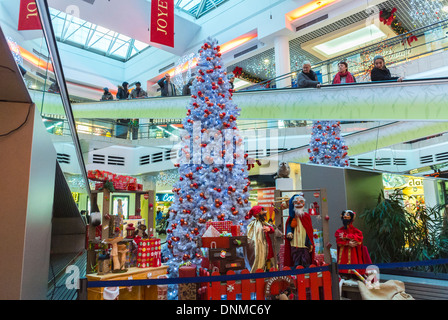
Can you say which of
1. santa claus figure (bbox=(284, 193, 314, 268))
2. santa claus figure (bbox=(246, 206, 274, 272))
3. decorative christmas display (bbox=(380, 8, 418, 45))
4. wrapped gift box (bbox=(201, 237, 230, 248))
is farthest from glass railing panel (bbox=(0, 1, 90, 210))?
decorative christmas display (bbox=(380, 8, 418, 45))

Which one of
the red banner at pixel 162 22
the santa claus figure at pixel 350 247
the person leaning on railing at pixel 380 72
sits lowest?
the santa claus figure at pixel 350 247

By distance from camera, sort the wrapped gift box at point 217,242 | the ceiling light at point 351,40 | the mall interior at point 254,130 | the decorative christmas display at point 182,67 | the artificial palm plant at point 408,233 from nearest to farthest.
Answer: the mall interior at point 254,130 < the wrapped gift box at point 217,242 < the artificial palm plant at point 408,233 < the ceiling light at point 351,40 < the decorative christmas display at point 182,67

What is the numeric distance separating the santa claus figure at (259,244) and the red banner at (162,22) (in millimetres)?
7673

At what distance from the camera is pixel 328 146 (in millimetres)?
8875

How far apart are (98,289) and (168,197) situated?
16.0 meters

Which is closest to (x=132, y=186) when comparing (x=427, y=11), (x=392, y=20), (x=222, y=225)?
(x=222, y=225)

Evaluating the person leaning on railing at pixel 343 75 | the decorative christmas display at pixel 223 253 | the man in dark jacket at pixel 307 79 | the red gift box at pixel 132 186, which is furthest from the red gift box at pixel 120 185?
the person leaning on railing at pixel 343 75

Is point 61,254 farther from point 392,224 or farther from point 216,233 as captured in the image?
point 392,224

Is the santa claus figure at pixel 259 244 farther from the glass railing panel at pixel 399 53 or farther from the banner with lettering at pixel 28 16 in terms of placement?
the glass railing panel at pixel 399 53

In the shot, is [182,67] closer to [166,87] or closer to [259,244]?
[166,87]

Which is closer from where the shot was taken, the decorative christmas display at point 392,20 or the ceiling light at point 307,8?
the decorative christmas display at point 392,20

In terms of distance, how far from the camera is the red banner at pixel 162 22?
10.9 metres

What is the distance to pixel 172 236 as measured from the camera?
6.51m

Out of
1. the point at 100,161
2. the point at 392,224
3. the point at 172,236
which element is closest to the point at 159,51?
the point at 100,161
